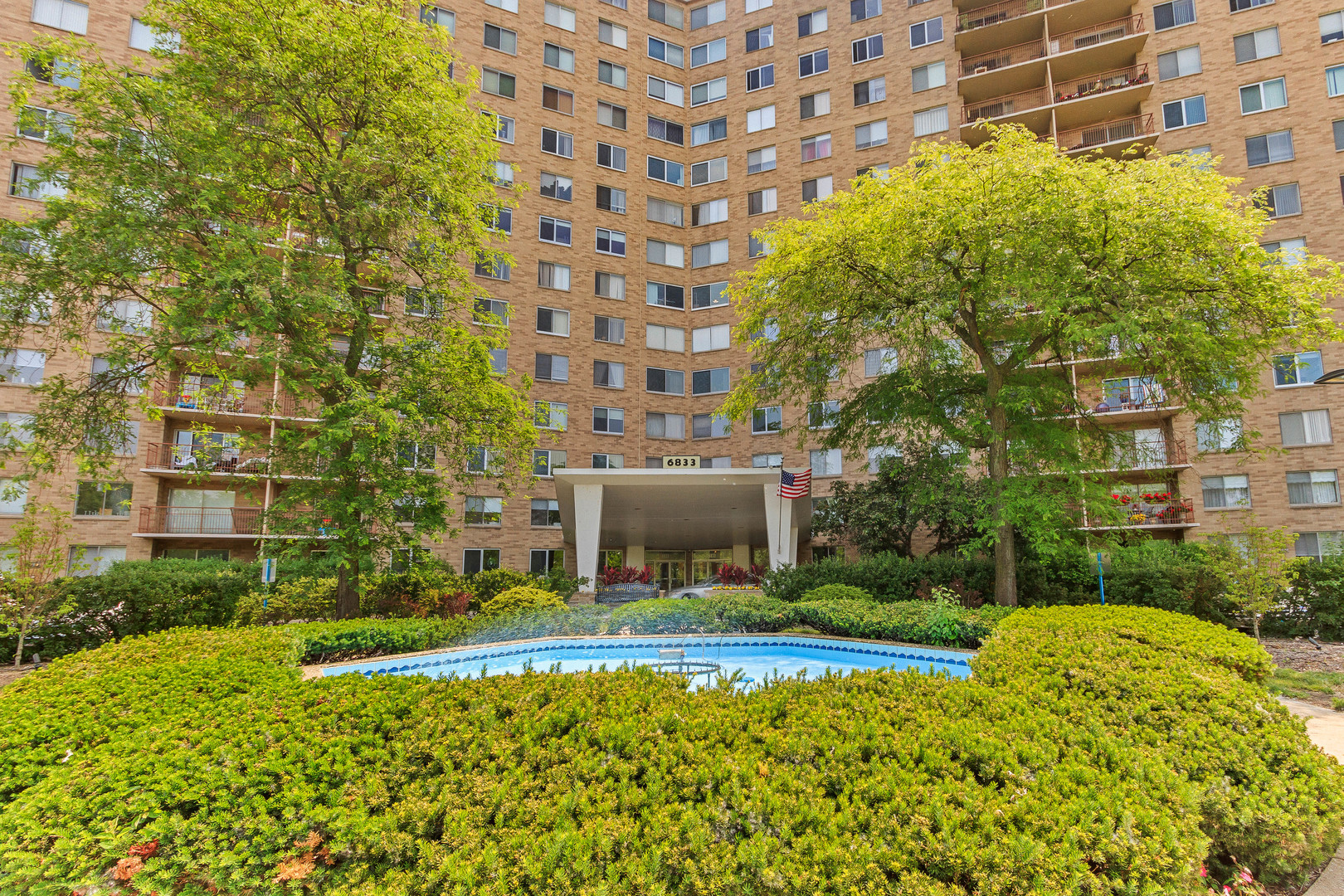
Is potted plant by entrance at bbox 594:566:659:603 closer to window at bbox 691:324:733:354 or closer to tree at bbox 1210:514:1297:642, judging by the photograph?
window at bbox 691:324:733:354

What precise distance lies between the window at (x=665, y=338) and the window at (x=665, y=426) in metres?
3.75

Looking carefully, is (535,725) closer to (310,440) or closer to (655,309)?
(310,440)

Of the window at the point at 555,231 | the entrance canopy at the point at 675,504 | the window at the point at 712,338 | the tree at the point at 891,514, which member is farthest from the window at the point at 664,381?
the tree at the point at 891,514

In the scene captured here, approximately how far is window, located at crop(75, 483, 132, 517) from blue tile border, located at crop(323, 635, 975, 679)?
831 inches

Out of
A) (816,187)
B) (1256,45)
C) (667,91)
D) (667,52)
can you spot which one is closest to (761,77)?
(667,91)

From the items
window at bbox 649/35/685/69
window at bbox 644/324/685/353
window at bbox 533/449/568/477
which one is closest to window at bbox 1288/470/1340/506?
window at bbox 644/324/685/353

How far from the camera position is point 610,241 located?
1454 inches

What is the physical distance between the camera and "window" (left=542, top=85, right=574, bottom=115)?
36188mm

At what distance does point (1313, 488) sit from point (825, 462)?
19.2 m

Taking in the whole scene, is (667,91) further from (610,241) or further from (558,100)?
(610,241)

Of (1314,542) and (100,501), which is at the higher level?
(100,501)

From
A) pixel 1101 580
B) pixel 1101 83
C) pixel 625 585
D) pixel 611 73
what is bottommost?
pixel 625 585

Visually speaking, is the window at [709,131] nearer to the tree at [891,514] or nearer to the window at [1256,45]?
the tree at [891,514]

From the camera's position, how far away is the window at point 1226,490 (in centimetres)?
2791
